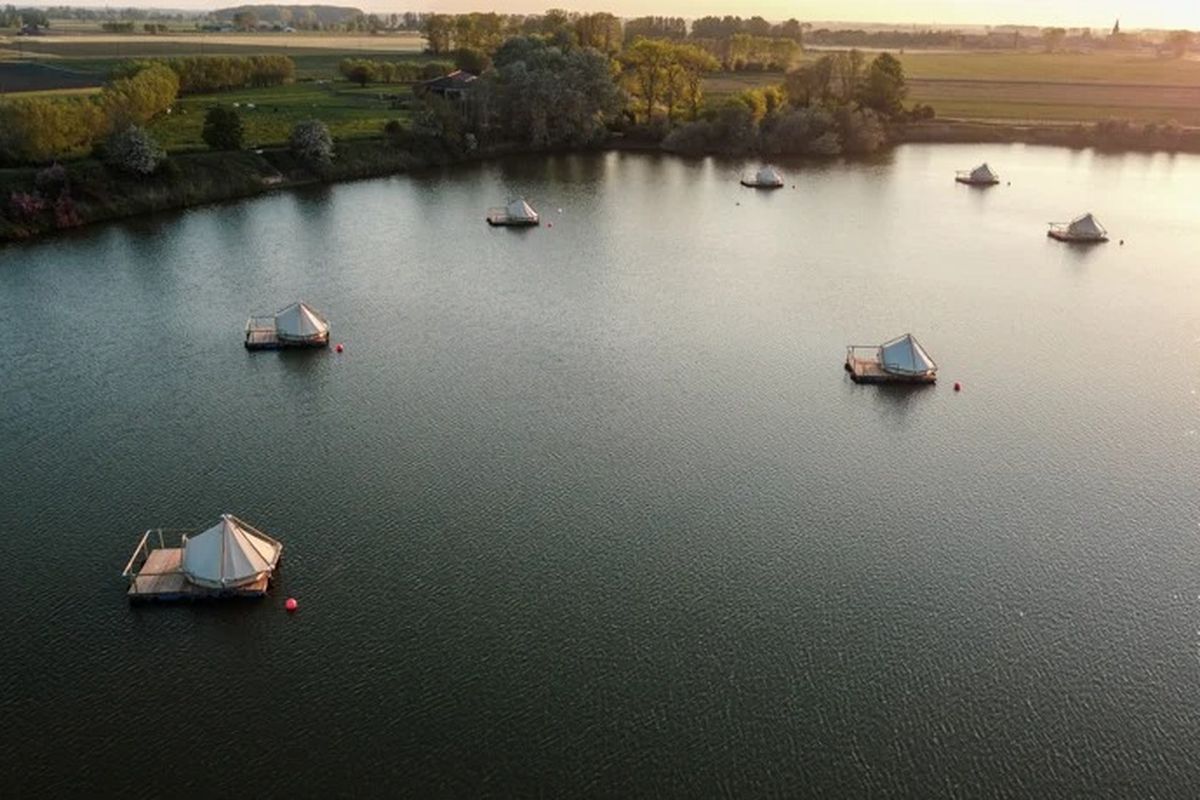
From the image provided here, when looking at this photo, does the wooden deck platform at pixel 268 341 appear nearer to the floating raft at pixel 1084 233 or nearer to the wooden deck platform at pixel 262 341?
the wooden deck platform at pixel 262 341

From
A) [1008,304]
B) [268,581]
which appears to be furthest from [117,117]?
[1008,304]

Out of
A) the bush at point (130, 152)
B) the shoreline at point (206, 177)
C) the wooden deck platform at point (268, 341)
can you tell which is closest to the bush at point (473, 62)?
the shoreline at point (206, 177)

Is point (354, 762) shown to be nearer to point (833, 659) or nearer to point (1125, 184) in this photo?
point (833, 659)

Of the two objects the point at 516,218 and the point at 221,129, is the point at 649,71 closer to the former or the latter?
the point at 516,218

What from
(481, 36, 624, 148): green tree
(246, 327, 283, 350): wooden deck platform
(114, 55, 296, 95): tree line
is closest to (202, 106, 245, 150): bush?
(114, 55, 296, 95): tree line

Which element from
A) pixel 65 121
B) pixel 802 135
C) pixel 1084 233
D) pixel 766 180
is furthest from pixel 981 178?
pixel 65 121

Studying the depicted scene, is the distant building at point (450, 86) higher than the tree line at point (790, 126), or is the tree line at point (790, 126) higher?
the distant building at point (450, 86)

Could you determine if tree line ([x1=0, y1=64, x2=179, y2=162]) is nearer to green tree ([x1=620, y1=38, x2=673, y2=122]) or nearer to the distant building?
the distant building
